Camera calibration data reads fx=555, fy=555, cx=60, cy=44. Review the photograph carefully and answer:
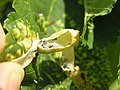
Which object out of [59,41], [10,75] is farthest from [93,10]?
[10,75]

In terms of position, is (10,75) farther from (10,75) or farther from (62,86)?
(62,86)

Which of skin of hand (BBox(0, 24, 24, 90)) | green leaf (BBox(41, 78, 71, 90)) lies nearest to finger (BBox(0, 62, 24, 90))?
skin of hand (BBox(0, 24, 24, 90))

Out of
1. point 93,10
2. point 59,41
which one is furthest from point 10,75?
point 93,10

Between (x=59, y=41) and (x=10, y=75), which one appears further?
(x=59, y=41)

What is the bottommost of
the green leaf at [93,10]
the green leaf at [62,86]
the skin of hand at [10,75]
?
the green leaf at [62,86]

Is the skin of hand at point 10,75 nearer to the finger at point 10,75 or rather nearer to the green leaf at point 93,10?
the finger at point 10,75

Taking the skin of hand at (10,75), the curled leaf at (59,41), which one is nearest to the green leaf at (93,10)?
the curled leaf at (59,41)

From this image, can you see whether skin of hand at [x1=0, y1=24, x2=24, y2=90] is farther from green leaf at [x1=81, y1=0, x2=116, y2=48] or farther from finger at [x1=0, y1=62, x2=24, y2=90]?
green leaf at [x1=81, y1=0, x2=116, y2=48]

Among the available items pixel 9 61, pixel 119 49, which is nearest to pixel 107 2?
pixel 119 49

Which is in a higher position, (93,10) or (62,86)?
(93,10)
